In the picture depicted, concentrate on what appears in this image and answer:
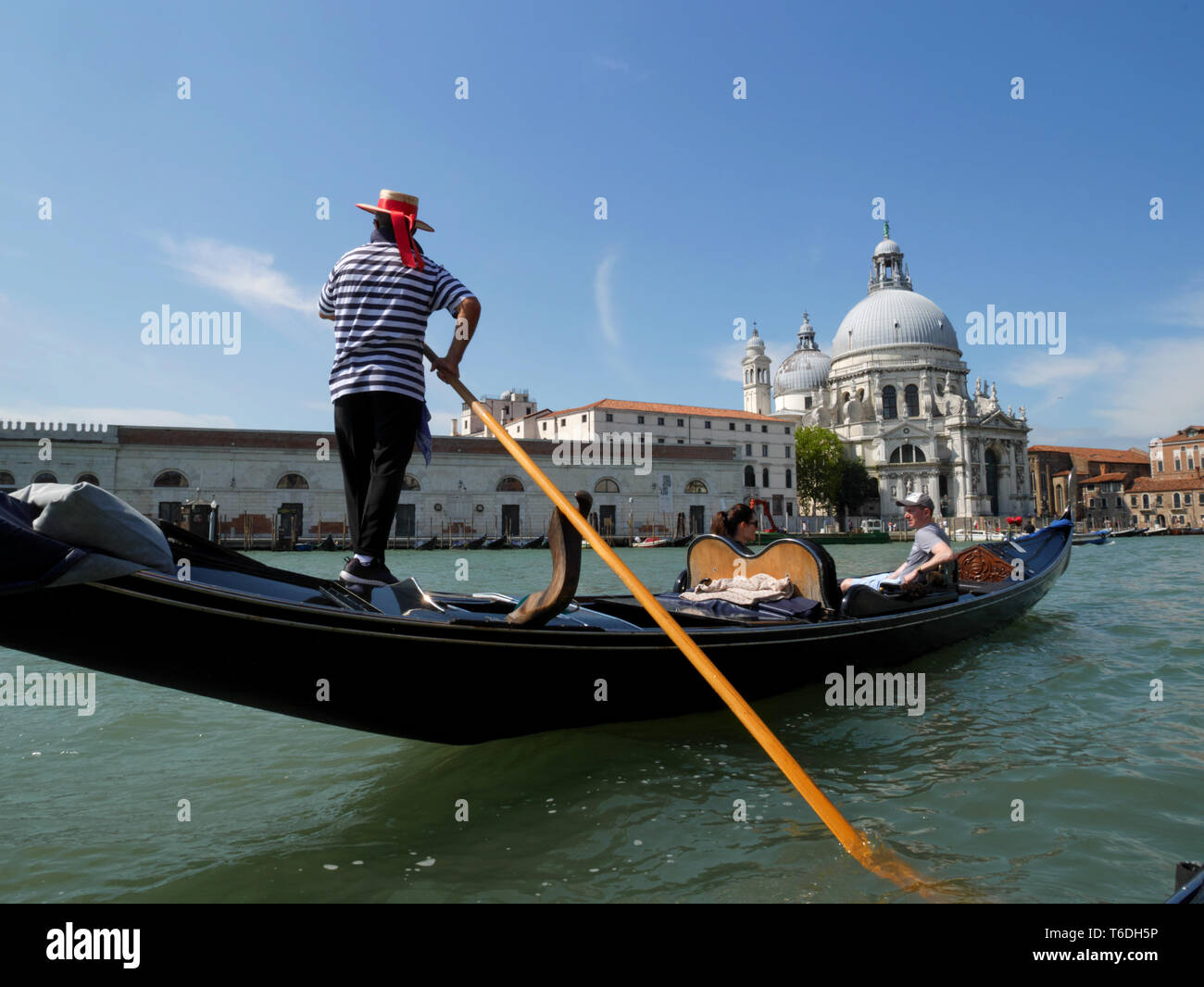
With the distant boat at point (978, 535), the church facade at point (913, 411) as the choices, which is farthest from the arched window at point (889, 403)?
the distant boat at point (978, 535)

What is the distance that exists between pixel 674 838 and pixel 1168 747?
191 cm

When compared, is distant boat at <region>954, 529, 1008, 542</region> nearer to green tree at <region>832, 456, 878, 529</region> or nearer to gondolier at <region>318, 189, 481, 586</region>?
green tree at <region>832, 456, 878, 529</region>

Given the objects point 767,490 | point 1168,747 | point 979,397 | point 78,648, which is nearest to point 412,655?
point 78,648

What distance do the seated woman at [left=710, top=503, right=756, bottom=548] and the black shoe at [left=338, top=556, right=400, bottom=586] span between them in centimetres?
199

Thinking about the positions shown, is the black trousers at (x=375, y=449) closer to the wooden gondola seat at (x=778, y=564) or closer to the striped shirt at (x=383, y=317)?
the striped shirt at (x=383, y=317)

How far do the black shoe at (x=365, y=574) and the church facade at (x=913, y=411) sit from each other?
44121 millimetres

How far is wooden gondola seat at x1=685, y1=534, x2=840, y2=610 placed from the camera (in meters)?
3.21

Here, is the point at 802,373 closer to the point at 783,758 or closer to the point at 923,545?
the point at 923,545

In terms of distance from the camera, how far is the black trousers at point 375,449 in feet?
7.04

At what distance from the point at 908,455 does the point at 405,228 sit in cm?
4627

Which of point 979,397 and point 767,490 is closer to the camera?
point 767,490

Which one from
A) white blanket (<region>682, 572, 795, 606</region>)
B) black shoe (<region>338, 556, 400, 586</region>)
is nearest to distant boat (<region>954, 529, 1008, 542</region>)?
white blanket (<region>682, 572, 795, 606</region>)
